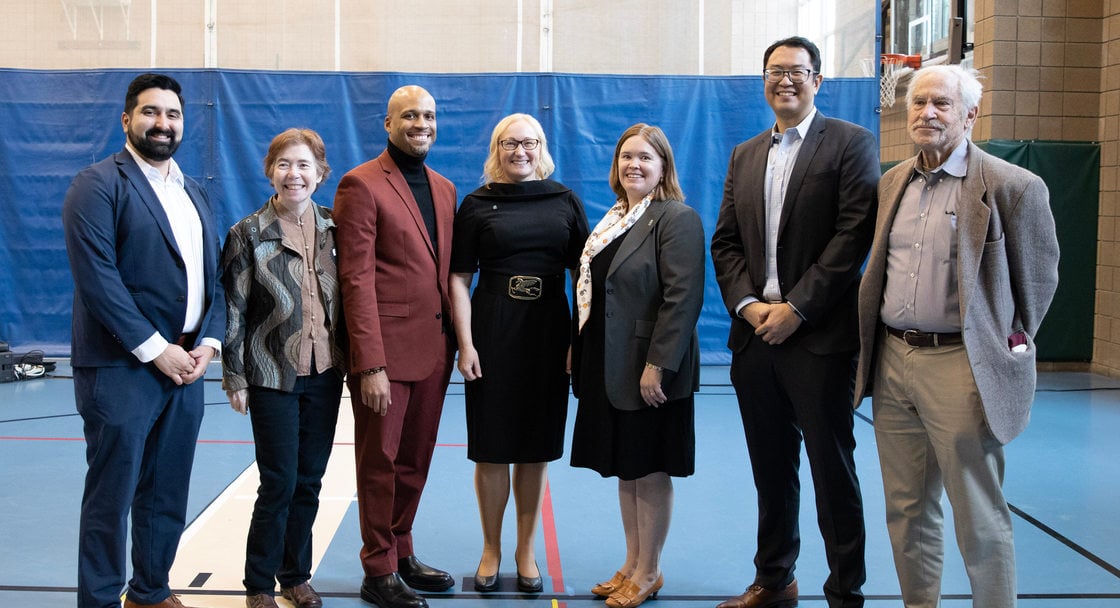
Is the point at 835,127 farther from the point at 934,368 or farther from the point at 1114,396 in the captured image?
the point at 1114,396

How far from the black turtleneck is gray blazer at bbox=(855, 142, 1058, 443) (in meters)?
1.60

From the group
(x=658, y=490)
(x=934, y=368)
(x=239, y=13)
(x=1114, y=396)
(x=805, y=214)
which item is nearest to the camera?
(x=934, y=368)

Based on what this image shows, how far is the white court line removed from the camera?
3.27 m

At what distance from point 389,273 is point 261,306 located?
403mm

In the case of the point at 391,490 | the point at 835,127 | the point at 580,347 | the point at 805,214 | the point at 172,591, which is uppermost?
the point at 835,127

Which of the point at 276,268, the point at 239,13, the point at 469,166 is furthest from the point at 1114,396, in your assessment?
the point at 239,13

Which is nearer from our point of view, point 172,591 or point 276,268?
point 276,268

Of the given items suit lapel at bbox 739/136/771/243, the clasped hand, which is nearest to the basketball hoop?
suit lapel at bbox 739/136/771/243

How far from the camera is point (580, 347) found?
313 centimetres

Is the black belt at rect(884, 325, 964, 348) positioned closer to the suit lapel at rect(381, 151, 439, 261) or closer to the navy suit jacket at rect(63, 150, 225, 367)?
the suit lapel at rect(381, 151, 439, 261)

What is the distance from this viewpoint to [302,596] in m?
3.06

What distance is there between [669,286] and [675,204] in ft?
0.92

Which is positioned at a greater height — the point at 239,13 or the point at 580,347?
the point at 239,13

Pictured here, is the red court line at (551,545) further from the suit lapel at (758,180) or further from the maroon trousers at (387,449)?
the suit lapel at (758,180)
